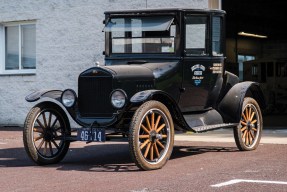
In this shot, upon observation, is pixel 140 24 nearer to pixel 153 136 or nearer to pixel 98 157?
pixel 153 136

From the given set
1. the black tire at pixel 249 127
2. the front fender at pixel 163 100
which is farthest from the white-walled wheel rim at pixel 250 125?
the front fender at pixel 163 100

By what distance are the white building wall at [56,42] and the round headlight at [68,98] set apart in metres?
6.37

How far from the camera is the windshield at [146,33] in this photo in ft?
29.0

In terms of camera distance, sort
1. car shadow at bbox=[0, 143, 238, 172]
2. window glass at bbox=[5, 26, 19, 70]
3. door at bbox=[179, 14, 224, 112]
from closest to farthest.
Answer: car shadow at bbox=[0, 143, 238, 172]
door at bbox=[179, 14, 224, 112]
window glass at bbox=[5, 26, 19, 70]

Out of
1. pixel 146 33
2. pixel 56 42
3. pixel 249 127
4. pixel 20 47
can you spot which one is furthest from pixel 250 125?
pixel 20 47

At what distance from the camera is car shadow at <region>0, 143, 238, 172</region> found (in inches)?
316

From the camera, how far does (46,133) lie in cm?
866

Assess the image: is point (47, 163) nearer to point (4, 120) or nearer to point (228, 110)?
point (228, 110)

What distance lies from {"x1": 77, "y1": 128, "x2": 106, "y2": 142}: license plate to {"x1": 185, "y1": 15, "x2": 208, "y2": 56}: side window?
2.03 metres

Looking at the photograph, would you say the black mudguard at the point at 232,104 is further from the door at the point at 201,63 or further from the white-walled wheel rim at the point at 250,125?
the white-walled wheel rim at the point at 250,125

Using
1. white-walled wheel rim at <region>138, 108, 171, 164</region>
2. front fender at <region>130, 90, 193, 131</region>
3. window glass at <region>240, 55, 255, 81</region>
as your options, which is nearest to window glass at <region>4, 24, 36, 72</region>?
front fender at <region>130, 90, 193, 131</region>

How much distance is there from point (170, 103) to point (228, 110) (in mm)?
1531

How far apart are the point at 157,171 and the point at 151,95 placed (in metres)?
1.01

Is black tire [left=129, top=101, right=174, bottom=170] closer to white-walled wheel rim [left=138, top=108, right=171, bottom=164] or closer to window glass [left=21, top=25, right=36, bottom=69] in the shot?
white-walled wheel rim [left=138, top=108, right=171, bottom=164]
